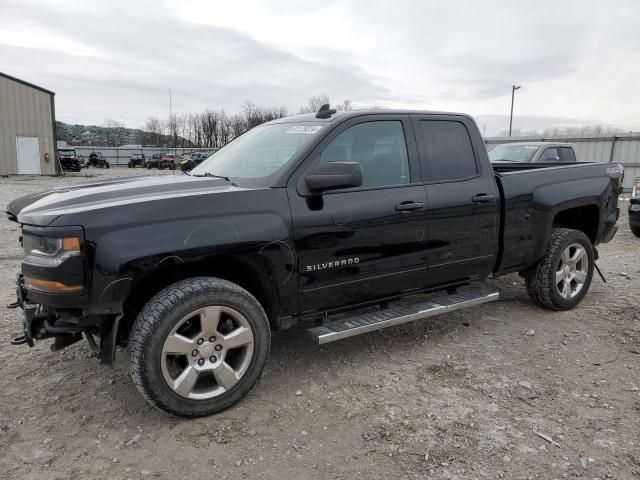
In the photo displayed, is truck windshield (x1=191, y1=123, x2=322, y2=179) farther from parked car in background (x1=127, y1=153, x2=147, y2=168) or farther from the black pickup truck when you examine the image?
parked car in background (x1=127, y1=153, x2=147, y2=168)

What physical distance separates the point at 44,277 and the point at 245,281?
1.20 meters

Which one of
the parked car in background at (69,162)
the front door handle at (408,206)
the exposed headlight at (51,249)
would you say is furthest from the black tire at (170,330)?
the parked car in background at (69,162)

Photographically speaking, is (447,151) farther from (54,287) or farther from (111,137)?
(111,137)

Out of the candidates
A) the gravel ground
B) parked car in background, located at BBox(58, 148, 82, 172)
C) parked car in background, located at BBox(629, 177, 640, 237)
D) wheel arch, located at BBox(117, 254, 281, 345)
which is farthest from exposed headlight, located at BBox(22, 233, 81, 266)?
parked car in background, located at BBox(58, 148, 82, 172)

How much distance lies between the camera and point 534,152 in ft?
39.1

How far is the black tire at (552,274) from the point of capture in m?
4.85

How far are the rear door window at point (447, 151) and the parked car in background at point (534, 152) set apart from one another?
7.88 metres

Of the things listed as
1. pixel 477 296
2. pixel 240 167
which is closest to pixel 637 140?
pixel 477 296

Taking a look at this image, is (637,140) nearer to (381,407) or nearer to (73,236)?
(381,407)

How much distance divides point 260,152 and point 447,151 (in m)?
1.55

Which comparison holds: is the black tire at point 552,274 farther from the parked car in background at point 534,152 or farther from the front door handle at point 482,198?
the parked car in background at point 534,152

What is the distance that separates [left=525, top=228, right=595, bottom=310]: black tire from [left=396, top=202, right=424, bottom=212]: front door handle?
1.80 m

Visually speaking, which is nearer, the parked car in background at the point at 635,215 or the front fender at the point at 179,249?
the front fender at the point at 179,249

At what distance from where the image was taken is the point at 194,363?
3.03m
